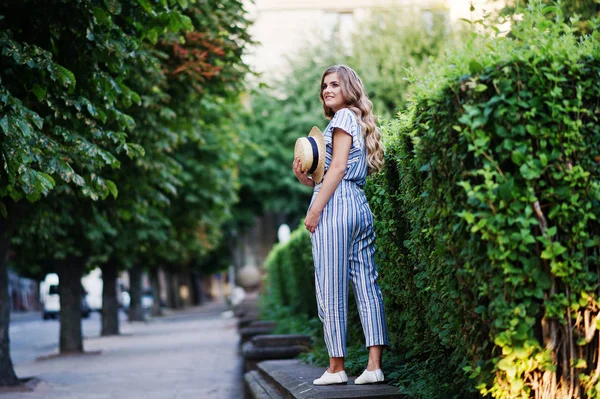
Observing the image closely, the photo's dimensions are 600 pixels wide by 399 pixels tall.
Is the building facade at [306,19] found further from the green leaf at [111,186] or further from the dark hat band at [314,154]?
the dark hat band at [314,154]

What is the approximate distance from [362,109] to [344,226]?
2.76 feet

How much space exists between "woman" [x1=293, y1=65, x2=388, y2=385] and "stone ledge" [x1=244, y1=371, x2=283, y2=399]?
4.48 feet

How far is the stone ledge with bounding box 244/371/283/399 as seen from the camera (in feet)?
23.1

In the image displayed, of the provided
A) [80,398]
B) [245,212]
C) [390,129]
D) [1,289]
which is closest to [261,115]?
[245,212]

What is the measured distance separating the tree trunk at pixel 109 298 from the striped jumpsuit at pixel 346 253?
22.6m

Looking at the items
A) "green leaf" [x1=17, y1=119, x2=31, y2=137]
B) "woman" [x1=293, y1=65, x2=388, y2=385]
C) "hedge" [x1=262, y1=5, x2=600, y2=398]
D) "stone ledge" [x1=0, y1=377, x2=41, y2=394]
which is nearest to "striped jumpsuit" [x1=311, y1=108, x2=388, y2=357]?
"woman" [x1=293, y1=65, x2=388, y2=385]

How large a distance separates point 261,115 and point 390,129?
102ft

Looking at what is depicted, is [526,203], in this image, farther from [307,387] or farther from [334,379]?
[307,387]

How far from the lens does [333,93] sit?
5.81 metres

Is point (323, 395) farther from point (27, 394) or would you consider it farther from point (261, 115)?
point (261, 115)

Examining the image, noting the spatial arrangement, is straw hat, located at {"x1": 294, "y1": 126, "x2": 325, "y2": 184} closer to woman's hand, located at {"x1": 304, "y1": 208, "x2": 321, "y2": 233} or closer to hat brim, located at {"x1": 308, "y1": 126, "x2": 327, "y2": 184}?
hat brim, located at {"x1": 308, "y1": 126, "x2": 327, "y2": 184}

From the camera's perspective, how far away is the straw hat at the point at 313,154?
18.4ft

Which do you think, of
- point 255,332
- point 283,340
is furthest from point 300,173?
point 255,332

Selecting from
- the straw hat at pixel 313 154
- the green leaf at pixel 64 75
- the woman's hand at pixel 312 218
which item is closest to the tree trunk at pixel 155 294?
the green leaf at pixel 64 75
